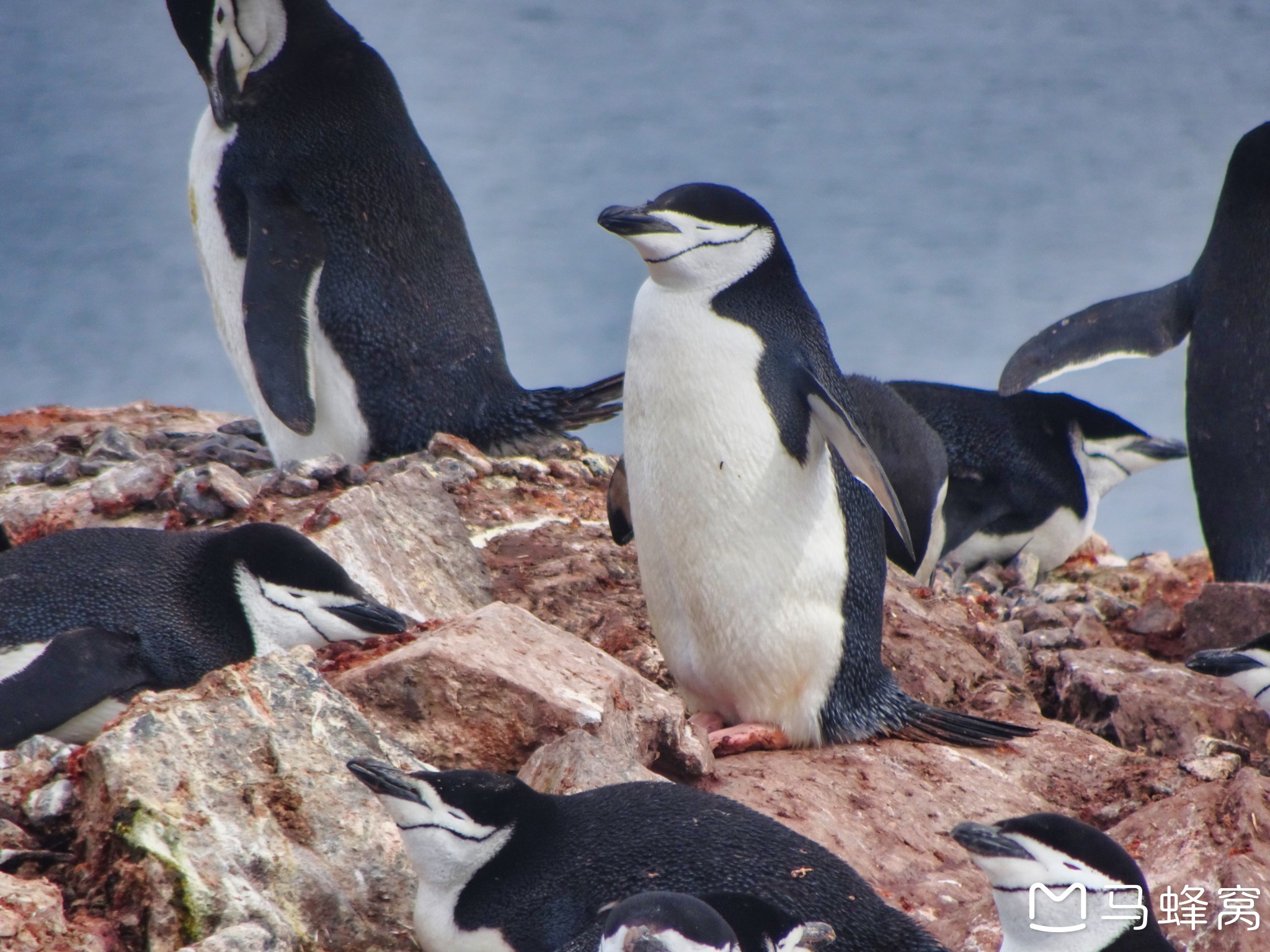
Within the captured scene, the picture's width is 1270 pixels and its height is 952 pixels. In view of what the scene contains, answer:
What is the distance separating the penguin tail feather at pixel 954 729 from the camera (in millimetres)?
2701

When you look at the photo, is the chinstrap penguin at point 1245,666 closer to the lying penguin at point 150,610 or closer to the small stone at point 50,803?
the lying penguin at point 150,610

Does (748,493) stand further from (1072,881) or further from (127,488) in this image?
(127,488)

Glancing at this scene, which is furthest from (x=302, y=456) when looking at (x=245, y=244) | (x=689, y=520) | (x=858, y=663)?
(x=858, y=663)

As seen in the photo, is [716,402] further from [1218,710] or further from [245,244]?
[245,244]

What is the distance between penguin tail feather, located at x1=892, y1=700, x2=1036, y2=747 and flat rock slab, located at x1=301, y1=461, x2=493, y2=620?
0.88 meters

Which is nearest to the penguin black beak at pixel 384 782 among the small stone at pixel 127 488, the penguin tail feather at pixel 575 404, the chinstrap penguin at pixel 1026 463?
the small stone at pixel 127 488

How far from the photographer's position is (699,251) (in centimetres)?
271

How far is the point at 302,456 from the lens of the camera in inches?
148

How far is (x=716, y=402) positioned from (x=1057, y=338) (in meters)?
2.24

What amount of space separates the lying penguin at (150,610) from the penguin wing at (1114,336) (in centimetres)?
274

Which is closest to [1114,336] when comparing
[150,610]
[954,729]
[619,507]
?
[619,507]

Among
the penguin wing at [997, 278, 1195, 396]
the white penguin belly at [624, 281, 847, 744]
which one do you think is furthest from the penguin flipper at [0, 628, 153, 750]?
the penguin wing at [997, 278, 1195, 396]

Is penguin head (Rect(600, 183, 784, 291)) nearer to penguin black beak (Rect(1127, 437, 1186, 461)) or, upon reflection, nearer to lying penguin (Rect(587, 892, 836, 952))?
lying penguin (Rect(587, 892, 836, 952))

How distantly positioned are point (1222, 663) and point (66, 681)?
82.3 inches
